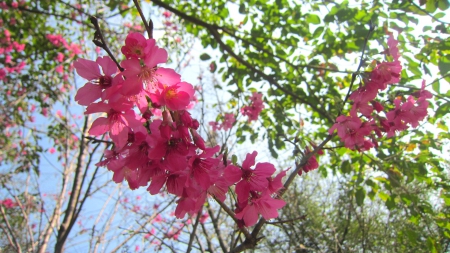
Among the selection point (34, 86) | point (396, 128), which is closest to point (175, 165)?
point (396, 128)

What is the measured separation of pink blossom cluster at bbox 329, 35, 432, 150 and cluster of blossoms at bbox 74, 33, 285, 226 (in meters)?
0.59

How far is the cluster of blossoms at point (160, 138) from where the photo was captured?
0.76m

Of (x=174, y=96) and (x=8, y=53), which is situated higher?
(x=8, y=53)

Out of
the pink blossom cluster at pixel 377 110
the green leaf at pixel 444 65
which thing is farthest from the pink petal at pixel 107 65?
the green leaf at pixel 444 65

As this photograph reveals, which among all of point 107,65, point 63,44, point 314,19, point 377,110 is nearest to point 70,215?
point 107,65

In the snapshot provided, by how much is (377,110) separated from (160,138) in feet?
3.74

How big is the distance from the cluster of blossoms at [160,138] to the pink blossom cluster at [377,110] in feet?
1.94

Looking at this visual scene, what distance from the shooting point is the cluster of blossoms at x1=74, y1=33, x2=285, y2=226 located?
764 mm

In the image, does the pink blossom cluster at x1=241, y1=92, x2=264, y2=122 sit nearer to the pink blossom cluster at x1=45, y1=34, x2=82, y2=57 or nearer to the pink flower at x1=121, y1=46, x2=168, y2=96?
the pink flower at x1=121, y1=46, x2=168, y2=96

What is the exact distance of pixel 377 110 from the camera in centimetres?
140

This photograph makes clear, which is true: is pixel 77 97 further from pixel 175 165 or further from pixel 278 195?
pixel 278 195

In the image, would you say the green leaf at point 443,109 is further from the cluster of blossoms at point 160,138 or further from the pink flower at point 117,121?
the pink flower at point 117,121

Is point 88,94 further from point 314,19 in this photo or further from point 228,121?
point 228,121

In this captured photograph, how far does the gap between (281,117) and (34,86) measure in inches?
160
